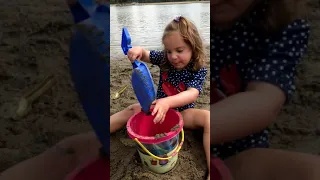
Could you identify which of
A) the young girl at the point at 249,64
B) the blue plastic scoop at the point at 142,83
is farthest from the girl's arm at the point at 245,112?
the blue plastic scoop at the point at 142,83

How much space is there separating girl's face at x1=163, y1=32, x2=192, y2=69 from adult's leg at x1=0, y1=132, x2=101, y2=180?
53 cm

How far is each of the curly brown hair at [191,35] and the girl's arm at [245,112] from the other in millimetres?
531

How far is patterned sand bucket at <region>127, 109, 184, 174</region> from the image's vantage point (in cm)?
78

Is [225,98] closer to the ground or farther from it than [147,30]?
closer to the ground

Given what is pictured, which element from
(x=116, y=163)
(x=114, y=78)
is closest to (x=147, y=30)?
(x=114, y=78)

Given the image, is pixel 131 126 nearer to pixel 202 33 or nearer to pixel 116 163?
pixel 116 163

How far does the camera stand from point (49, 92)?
0.45 meters

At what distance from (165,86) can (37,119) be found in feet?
2.00

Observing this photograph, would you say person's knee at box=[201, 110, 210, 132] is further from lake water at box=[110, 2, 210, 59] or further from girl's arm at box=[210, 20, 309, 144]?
girl's arm at box=[210, 20, 309, 144]

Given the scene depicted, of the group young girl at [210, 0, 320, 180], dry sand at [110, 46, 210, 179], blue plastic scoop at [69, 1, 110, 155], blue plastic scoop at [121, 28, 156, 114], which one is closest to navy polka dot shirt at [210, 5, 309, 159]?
young girl at [210, 0, 320, 180]

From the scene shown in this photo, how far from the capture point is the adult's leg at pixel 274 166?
1.43ft

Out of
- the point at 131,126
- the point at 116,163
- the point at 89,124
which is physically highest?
the point at 89,124

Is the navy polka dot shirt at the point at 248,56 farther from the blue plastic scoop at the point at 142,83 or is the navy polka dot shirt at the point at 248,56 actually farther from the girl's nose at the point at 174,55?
the girl's nose at the point at 174,55

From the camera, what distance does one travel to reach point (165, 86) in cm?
103
